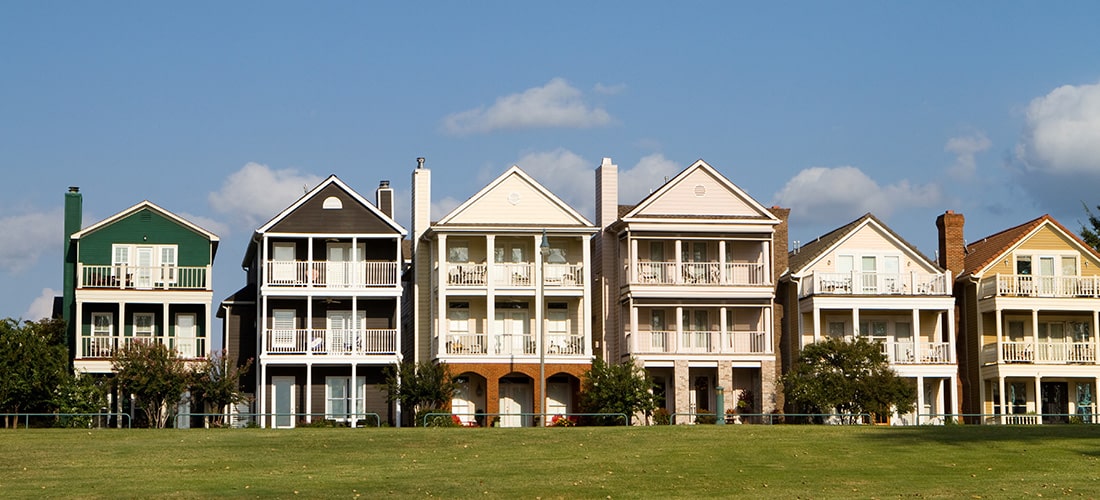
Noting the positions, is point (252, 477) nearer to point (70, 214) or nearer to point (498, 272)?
point (498, 272)

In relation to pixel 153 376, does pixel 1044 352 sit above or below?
above

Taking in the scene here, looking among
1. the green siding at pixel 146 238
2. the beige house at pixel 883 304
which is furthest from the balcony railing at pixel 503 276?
the green siding at pixel 146 238

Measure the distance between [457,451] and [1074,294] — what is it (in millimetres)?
32161

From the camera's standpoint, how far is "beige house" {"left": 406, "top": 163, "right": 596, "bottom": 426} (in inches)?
2229

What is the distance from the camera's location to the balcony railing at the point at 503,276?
188 ft

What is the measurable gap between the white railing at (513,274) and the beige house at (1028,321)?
17.5 m

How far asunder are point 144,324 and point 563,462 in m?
26.9

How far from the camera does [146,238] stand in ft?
190

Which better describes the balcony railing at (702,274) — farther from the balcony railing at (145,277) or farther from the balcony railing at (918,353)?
the balcony railing at (145,277)

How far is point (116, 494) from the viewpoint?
29672 millimetres

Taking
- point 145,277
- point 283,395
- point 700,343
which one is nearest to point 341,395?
point 283,395

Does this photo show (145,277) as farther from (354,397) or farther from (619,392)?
(619,392)

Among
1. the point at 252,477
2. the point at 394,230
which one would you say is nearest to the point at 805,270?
the point at 394,230

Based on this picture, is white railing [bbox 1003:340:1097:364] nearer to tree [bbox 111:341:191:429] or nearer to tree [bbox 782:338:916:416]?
tree [bbox 782:338:916:416]
